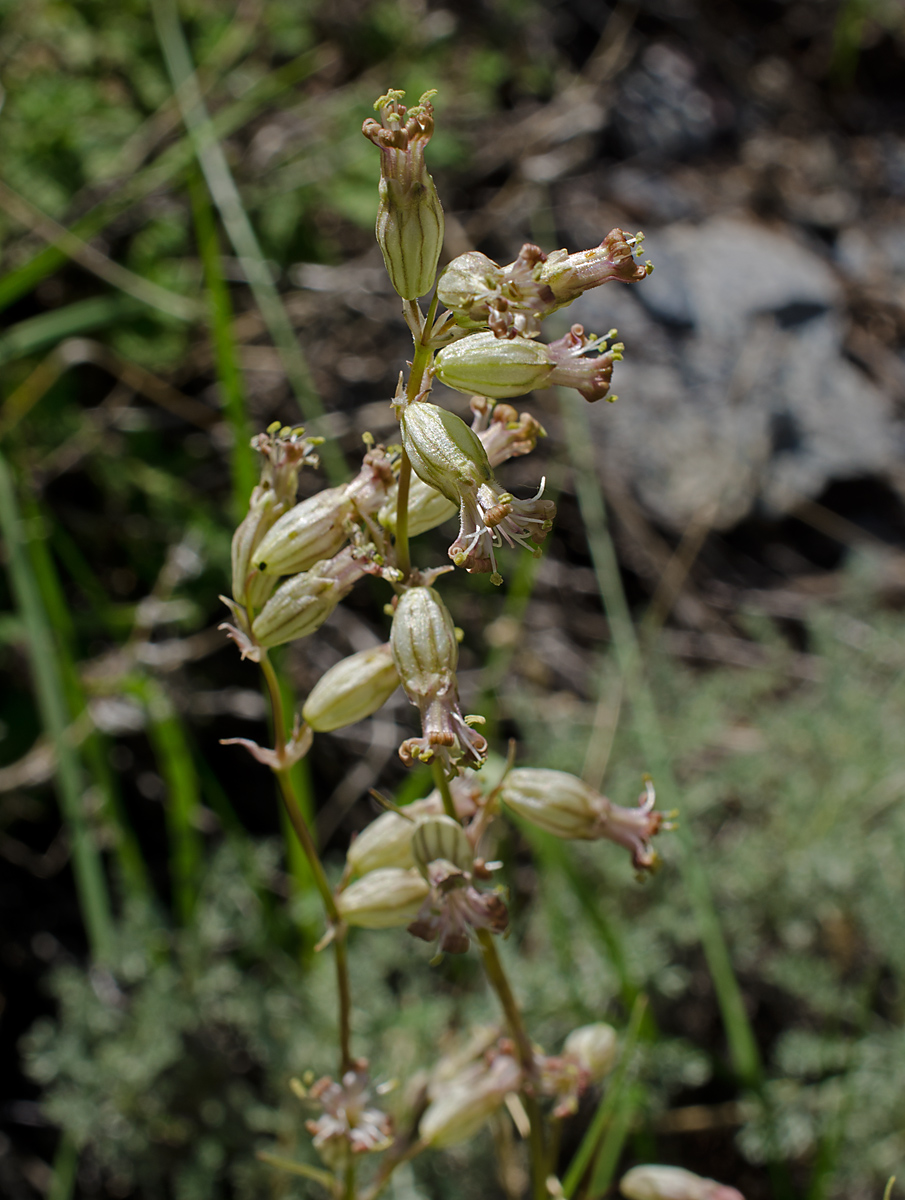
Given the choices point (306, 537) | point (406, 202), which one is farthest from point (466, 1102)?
point (406, 202)

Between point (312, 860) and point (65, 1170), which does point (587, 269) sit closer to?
point (312, 860)

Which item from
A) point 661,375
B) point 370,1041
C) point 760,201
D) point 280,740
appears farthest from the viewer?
point 760,201

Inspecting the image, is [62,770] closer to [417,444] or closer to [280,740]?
[280,740]

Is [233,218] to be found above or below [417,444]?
above

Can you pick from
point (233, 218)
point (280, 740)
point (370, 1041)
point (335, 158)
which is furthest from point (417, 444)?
point (335, 158)

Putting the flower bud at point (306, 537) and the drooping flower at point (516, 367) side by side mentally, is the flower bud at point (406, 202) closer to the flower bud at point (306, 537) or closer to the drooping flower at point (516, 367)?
the drooping flower at point (516, 367)

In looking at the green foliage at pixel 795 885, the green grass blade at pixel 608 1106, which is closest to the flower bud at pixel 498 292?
the green grass blade at pixel 608 1106
